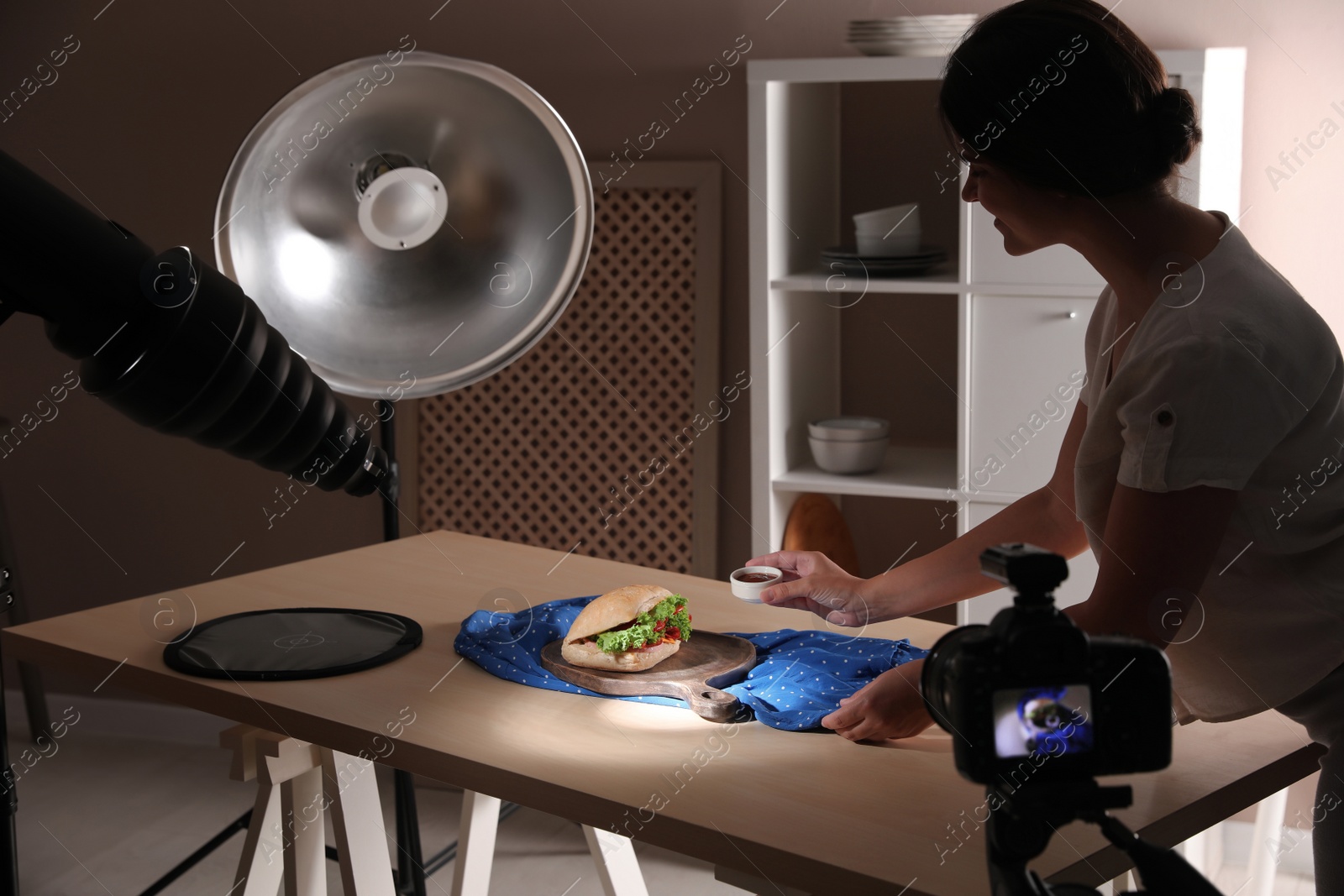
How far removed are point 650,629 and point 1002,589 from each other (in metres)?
1.05

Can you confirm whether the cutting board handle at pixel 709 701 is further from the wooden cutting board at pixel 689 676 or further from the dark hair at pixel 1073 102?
the dark hair at pixel 1073 102

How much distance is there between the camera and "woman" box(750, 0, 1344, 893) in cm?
107

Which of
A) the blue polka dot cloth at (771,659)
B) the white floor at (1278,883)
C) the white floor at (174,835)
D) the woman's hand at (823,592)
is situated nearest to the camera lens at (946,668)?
the blue polka dot cloth at (771,659)

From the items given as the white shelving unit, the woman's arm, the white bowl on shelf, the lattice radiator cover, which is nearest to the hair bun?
the woman's arm

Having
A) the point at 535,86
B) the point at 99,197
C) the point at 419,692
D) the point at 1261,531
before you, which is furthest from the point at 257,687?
the point at 99,197

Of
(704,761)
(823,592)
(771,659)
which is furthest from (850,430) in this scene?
(704,761)

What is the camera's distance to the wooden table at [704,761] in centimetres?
107

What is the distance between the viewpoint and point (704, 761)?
4.08 ft

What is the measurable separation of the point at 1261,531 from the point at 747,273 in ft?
5.64

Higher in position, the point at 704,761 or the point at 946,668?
the point at 946,668

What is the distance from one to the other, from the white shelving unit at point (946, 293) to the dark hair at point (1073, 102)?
38.6 inches

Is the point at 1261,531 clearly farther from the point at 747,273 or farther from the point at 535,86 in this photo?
the point at 535,86

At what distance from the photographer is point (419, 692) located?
4.78 feet

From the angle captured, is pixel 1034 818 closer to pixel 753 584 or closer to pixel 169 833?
pixel 753 584
